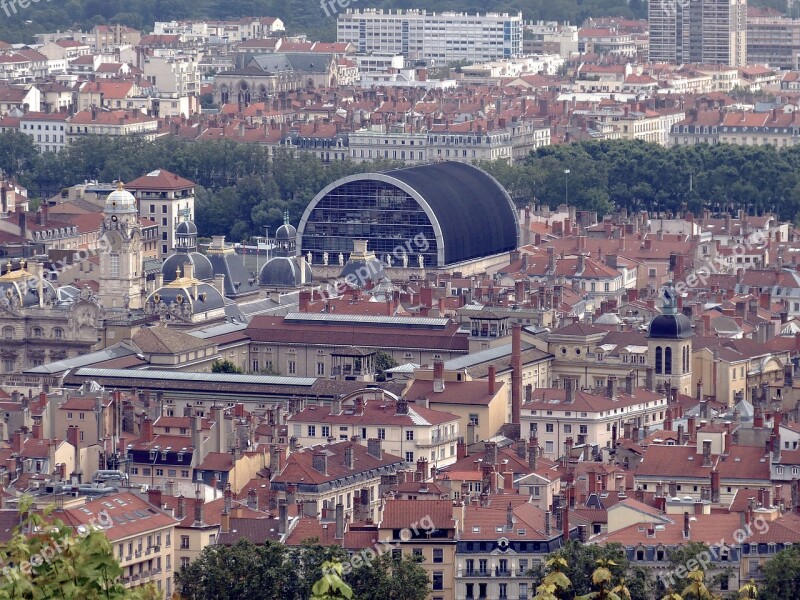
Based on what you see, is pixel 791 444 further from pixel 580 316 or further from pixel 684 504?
pixel 580 316

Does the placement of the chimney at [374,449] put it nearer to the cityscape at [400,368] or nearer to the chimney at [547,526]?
the cityscape at [400,368]

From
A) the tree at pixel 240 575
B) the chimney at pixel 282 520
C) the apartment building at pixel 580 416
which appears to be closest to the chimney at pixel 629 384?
the apartment building at pixel 580 416

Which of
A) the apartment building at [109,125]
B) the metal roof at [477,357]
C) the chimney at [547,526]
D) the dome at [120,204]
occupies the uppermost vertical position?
the dome at [120,204]

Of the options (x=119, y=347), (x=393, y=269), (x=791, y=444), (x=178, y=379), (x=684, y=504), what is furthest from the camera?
(x=393, y=269)

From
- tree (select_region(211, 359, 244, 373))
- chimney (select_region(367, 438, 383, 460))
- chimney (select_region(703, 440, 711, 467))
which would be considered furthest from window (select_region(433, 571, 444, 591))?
tree (select_region(211, 359, 244, 373))

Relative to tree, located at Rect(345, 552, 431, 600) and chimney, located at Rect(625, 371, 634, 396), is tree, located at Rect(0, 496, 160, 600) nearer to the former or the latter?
tree, located at Rect(345, 552, 431, 600)

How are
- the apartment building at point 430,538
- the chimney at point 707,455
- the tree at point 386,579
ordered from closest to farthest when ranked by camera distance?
the tree at point 386,579, the apartment building at point 430,538, the chimney at point 707,455

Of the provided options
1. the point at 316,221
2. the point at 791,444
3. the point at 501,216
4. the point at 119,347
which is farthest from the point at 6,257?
the point at 791,444
